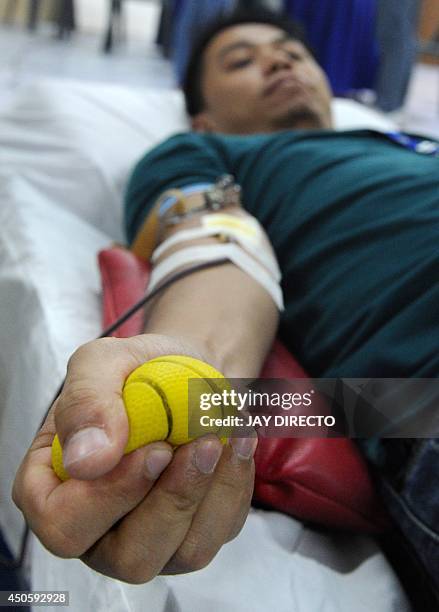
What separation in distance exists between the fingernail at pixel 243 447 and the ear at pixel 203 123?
0.94 meters

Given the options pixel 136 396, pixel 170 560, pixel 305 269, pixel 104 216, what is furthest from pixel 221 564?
pixel 104 216

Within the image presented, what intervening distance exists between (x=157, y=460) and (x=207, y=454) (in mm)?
27

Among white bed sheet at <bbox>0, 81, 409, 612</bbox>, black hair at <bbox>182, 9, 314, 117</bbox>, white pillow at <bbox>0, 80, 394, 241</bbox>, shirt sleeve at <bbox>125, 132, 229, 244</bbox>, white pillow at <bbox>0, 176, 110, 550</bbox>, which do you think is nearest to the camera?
white bed sheet at <bbox>0, 81, 409, 612</bbox>

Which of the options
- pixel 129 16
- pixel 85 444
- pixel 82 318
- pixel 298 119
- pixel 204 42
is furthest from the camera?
pixel 129 16

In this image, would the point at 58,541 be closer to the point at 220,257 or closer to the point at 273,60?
the point at 220,257

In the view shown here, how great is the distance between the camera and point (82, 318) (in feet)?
2.56

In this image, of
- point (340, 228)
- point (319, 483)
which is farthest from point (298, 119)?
point (319, 483)

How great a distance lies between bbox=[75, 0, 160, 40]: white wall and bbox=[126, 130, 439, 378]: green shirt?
354 cm

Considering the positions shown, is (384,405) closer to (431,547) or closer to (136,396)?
(431,547)

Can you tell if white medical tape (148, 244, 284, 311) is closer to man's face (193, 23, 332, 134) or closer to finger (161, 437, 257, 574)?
finger (161, 437, 257, 574)

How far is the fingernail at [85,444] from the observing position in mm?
335

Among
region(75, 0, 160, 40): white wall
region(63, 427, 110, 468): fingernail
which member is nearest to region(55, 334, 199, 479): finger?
region(63, 427, 110, 468): fingernail

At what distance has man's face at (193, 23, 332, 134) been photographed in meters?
1.16

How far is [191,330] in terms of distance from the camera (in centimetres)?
59
